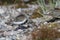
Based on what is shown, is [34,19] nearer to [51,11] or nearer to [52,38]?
[51,11]

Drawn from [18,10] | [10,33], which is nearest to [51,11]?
[18,10]

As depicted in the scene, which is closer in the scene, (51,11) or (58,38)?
(58,38)

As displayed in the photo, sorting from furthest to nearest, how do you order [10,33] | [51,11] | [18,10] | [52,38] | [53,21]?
1. [18,10]
2. [51,11]
3. [53,21]
4. [10,33]
5. [52,38]

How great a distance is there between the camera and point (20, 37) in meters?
3.46

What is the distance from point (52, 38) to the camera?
3262mm

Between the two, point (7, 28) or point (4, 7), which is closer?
point (7, 28)

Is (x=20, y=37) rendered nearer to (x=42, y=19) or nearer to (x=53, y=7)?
(x=42, y=19)

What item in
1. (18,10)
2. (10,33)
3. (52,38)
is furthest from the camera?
(18,10)

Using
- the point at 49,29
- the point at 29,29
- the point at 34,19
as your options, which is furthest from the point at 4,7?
the point at 49,29

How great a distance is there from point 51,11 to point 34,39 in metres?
1.14

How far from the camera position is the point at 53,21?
13.1ft

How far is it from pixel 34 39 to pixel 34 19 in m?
0.89

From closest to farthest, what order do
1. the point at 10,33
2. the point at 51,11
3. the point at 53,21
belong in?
the point at 10,33 → the point at 53,21 → the point at 51,11

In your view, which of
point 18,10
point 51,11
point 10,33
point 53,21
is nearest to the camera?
point 10,33
